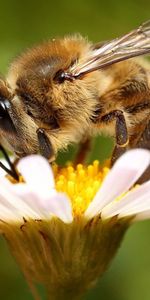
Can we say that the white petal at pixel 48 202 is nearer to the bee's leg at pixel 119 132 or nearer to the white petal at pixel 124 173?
the white petal at pixel 124 173

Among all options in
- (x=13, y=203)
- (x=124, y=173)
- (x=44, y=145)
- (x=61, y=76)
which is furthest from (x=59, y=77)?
(x=124, y=173)

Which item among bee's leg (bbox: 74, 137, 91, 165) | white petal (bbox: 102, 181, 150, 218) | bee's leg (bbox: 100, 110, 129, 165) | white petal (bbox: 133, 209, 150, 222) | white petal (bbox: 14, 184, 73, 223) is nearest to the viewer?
white petal (bbox: 14, 184, 73, 223)

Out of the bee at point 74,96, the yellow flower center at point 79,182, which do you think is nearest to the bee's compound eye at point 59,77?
the bee at point 74,96

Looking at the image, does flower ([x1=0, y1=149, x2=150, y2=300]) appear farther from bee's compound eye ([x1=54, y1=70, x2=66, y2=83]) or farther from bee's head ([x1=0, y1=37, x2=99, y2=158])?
bee's compound eye ([x1=54, y1=70, x2=66, y2=83])

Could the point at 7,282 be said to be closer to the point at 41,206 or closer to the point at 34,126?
the point at 34,126

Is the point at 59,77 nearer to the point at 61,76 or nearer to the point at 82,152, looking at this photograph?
the point at 61,76

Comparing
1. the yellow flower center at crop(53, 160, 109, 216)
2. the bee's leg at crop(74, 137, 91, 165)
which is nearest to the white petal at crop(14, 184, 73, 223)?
the yellow flower center at crop(53, 160, 109, 216)

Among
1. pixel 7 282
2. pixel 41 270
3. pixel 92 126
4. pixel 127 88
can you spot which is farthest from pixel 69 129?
pixel 7 282
